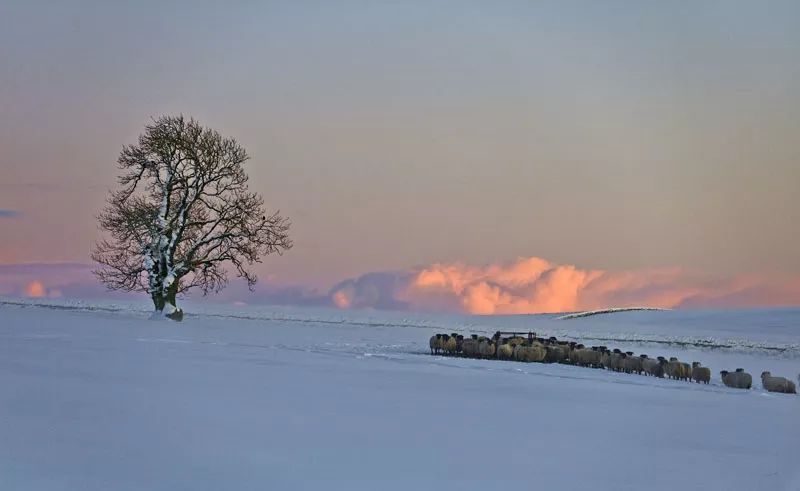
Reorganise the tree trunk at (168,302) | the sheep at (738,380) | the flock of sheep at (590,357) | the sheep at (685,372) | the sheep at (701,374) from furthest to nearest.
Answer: the tree trunk at (168,302)
the sheep at (685,372)
the sheep at (701,374)
the flock of sheep at (590,357)
the sheep at (738,380)

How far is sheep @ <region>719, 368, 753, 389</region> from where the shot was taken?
23.2 m

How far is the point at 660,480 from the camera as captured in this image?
9.13 m

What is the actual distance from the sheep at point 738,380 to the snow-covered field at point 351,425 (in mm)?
787

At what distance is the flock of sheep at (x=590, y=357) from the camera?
23391 millimetres

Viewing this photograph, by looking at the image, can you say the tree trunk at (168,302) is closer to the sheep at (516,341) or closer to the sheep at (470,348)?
the sheep at (470,348)

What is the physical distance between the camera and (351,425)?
35.8ft

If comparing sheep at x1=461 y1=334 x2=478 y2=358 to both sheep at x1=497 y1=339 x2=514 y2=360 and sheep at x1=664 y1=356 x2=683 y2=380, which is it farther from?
sheep at x1=664 y1=356 x2=683 y2=380

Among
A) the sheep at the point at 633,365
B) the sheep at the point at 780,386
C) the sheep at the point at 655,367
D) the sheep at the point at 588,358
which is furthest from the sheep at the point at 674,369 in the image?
the sheep at the point at 588,358

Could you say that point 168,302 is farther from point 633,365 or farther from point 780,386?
point 780,386

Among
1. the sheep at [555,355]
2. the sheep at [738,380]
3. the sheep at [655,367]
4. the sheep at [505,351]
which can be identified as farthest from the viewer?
the sheep at [505,351]

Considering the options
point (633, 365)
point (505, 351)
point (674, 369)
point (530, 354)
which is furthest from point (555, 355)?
point (674, 369)

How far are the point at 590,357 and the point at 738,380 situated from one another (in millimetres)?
6053

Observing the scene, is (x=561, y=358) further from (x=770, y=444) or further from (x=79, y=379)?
(x=79, y=379)

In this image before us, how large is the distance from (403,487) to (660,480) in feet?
9.59
